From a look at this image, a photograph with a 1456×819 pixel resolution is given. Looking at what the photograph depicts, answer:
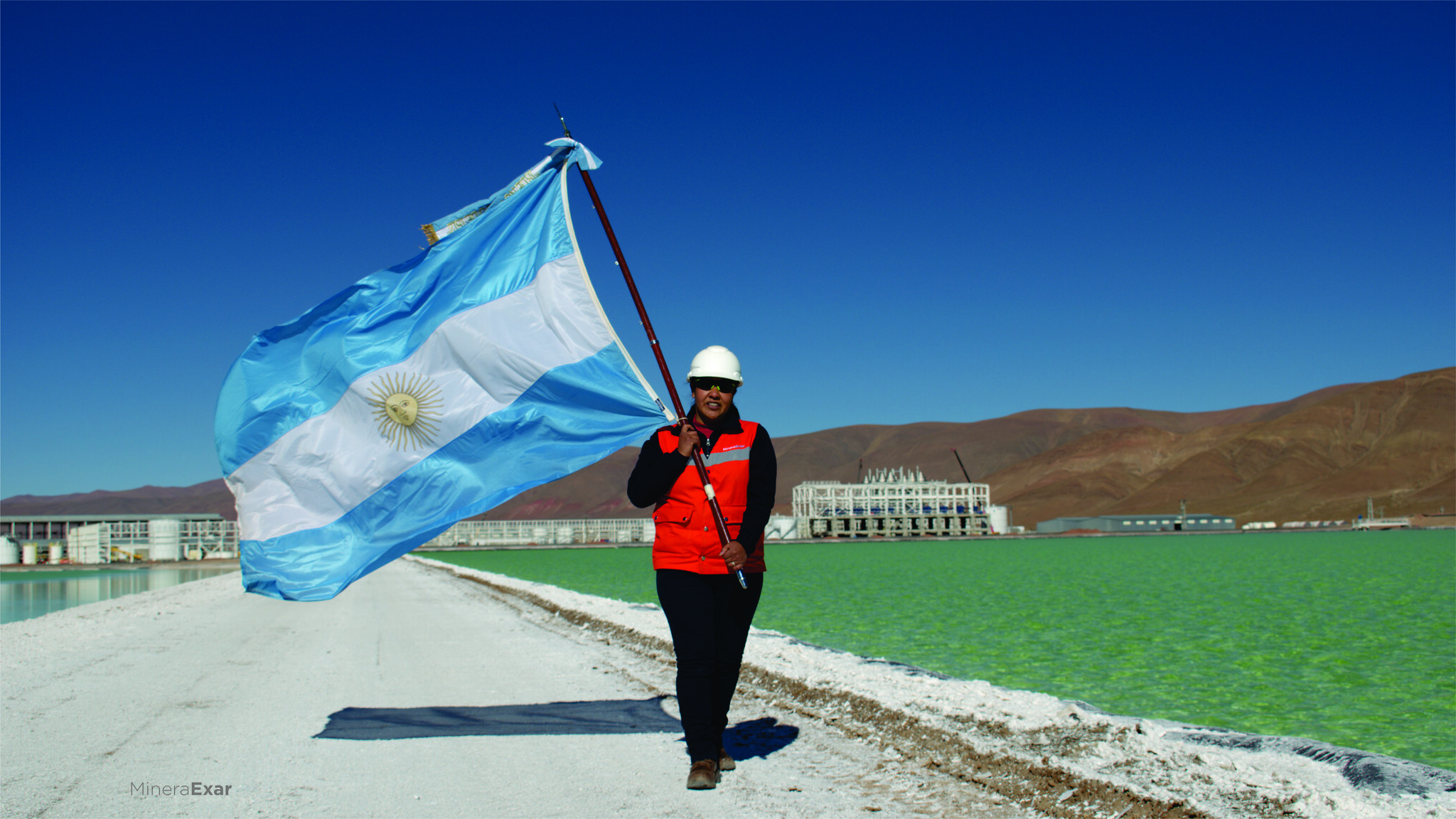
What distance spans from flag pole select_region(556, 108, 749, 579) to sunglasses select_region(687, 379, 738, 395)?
199 mm

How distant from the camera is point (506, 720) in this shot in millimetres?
8430

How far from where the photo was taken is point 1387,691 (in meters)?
12.7

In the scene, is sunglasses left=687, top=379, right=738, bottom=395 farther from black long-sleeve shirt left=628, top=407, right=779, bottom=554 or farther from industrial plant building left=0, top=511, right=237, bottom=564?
industrial plant building left=0, top=511, right=237, bottom=564

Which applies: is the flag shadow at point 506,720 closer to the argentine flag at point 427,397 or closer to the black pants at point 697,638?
the argentine flag at point 427,397

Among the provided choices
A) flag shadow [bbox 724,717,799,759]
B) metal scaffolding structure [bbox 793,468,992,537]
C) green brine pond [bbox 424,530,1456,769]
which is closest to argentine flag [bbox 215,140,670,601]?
flag shadow [bbox 724,717,799,759]

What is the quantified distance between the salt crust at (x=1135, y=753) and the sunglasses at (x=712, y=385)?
277 centimetres

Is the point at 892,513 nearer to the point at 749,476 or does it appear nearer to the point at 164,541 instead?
the point at 164,541

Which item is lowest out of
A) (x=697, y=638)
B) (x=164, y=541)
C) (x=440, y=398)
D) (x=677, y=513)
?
(x=164, y=541)

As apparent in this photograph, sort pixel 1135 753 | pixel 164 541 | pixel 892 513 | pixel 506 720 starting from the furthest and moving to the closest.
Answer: pixel 892 513
pixel 164 541
pixel 506 720
pixel 1135 753

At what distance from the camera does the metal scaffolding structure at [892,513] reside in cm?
18375

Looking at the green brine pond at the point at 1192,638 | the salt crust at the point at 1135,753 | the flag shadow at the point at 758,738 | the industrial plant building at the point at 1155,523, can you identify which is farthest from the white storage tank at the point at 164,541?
the flag shadow at the point at 758,738

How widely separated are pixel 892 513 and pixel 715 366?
188 m

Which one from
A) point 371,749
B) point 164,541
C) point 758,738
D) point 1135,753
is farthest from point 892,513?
point 1135,753

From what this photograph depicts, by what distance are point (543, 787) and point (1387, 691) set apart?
11.0m
